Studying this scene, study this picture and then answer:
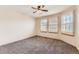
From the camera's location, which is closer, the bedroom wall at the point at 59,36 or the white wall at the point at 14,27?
the bedroom wall at the point at 59,36

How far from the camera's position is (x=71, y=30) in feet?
8.52

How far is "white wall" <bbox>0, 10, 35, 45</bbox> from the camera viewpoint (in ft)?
7.81

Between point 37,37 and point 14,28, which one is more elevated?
point 14,28

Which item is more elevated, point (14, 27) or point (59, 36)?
point (14, 27)

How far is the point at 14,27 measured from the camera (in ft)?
9.07

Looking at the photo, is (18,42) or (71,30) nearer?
(18,42)

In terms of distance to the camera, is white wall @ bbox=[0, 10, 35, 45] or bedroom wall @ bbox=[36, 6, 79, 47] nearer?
bedroom wall @ bbox=[36, 6, 79, 47]

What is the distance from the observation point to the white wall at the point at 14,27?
238 cm
